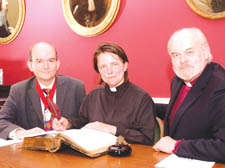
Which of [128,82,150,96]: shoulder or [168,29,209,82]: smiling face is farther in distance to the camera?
[128,82,150,96]: shoulder

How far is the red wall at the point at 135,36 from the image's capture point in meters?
3.03

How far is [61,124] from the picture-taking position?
222 cm

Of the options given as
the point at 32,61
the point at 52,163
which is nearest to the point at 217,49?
the point at 32,61

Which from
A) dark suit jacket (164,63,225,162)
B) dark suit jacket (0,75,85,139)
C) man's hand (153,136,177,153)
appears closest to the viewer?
dark suit jacket (164,63,225,162)

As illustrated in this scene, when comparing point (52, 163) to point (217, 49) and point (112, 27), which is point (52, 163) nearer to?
point (217, 49)

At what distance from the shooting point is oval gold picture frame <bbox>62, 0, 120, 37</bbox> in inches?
139

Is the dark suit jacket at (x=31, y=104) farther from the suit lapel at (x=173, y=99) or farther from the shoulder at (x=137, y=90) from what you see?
the suit lapel at (x=173, y=99)

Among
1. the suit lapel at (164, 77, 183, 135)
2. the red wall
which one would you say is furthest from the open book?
the red wall

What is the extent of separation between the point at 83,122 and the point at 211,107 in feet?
4.01

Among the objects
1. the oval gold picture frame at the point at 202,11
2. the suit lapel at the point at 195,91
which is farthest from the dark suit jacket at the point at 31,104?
the oval gold picture frame at the point at 202,11

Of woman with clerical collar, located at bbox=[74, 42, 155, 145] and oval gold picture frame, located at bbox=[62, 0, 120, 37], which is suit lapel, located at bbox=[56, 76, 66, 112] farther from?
oval gold picture frame, located at bbox=[62, 0, 120, 37]

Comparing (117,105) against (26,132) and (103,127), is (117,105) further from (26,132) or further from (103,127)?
(26,132)

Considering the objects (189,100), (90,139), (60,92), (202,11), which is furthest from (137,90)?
(202,11)

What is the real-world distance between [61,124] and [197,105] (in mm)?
1149
